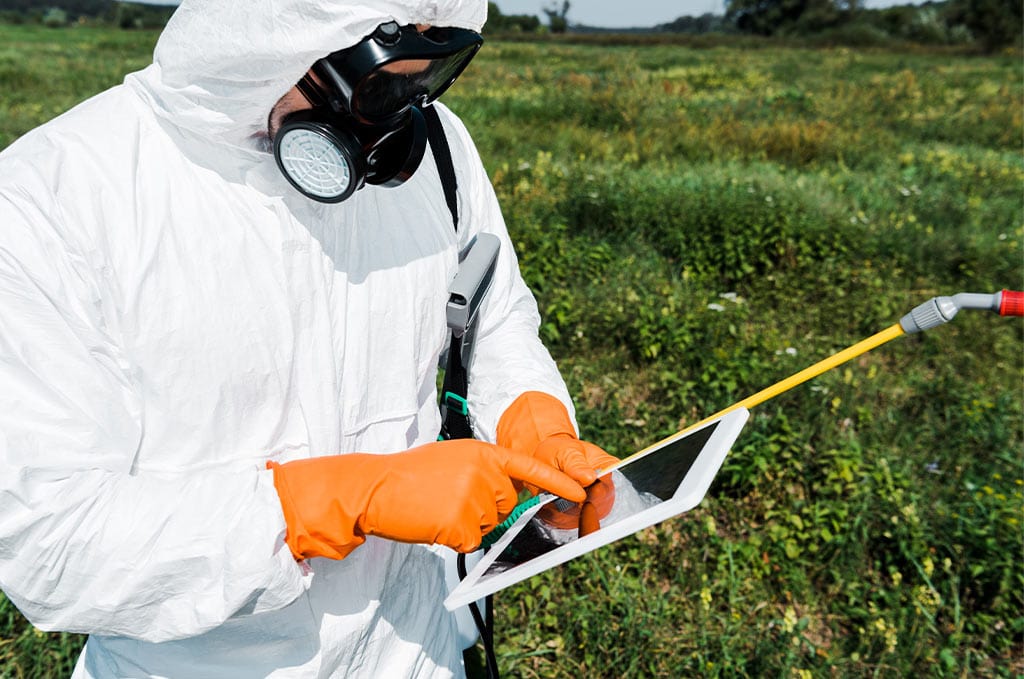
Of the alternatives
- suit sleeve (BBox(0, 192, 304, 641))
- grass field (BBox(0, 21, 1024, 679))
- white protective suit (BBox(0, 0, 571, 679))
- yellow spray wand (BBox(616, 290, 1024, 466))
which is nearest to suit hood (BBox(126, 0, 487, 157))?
white protective suit (BBox(0, 0, 571, 679))

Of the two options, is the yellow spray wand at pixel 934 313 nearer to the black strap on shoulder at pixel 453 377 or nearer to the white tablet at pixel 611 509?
the white tablet at pixel 611 509

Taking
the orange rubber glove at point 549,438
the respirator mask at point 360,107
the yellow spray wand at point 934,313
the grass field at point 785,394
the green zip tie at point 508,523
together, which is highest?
the respirator mask at point 360,107

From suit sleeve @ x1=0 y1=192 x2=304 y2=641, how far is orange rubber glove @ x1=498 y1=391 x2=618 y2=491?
1.70ft

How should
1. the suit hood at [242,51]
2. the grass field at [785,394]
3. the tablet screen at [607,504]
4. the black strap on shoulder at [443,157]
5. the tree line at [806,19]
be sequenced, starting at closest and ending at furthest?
the suit hood at [242,51]
the tablet screen at [607,504]
the black strap on shoulder at [443,157]
the grass field at [785,394]
the tree line at [806,19]

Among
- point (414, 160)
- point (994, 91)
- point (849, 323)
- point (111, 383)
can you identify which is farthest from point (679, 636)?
point (994, 91)

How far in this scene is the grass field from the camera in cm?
227

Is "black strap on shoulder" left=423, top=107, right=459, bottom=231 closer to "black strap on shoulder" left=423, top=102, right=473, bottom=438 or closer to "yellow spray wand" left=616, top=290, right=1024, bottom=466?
"black strap on shoulder" left=423, top=102, right=473, bottom=438

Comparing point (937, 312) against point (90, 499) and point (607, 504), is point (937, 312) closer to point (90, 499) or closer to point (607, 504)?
point (607, 504)

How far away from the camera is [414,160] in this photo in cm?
121

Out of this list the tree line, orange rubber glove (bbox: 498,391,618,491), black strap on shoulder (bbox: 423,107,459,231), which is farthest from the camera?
the tree line

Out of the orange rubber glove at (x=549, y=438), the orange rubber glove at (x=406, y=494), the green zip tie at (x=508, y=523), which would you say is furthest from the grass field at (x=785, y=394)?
the orange rubber glove at (x=406, y=494)

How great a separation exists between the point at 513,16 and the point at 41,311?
174ft

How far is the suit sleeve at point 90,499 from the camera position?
2.72ft

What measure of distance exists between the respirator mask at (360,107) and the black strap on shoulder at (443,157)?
24 cm
